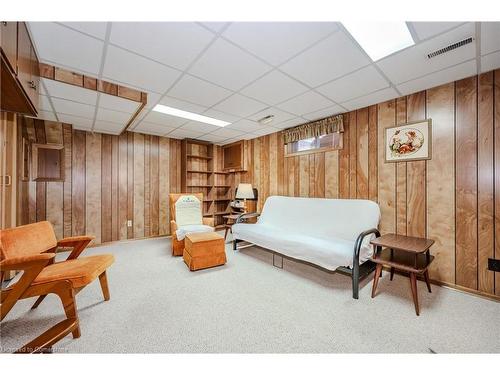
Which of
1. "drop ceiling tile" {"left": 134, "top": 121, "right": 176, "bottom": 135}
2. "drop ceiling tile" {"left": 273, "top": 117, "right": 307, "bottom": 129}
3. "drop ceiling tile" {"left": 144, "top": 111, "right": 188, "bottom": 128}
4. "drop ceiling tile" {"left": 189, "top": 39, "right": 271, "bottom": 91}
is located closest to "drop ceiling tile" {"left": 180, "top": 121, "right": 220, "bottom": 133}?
"drop ceiling tile" {"left": 144, "top": 111, "right": 188, "bottom": 128}

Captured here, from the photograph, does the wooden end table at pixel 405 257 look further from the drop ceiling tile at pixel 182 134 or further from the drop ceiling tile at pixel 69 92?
the drop ceiling tile at pixel 182 134

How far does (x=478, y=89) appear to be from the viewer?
213cm

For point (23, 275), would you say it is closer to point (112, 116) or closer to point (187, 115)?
point (112, 116)

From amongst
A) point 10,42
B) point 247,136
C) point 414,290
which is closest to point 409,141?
point 414,290

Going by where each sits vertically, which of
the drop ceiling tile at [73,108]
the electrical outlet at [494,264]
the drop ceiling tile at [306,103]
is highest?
the drop ceiling tile at [306,103]

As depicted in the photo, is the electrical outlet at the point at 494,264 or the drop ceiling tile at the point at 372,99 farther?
the drop ceiling tile at the point at 372,99

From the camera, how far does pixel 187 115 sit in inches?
134

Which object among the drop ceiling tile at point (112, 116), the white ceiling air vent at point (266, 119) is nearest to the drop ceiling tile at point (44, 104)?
the drop ceiling tile at point (112, 116)

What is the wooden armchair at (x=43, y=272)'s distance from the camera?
1.38 m

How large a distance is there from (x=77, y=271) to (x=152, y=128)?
319cm

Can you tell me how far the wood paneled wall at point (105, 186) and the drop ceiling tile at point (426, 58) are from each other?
444 cm

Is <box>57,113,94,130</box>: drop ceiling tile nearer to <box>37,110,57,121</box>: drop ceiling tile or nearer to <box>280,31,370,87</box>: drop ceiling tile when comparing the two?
<box>37,110,57,121</box>: drop ceiling tile

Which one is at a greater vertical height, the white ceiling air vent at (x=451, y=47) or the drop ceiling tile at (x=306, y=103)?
the drop ceiling tile at (x=306, y=103)

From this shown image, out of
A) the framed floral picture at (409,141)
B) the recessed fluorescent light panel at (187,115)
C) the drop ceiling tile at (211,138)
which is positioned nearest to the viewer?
the framed floral picture at (409,141)
